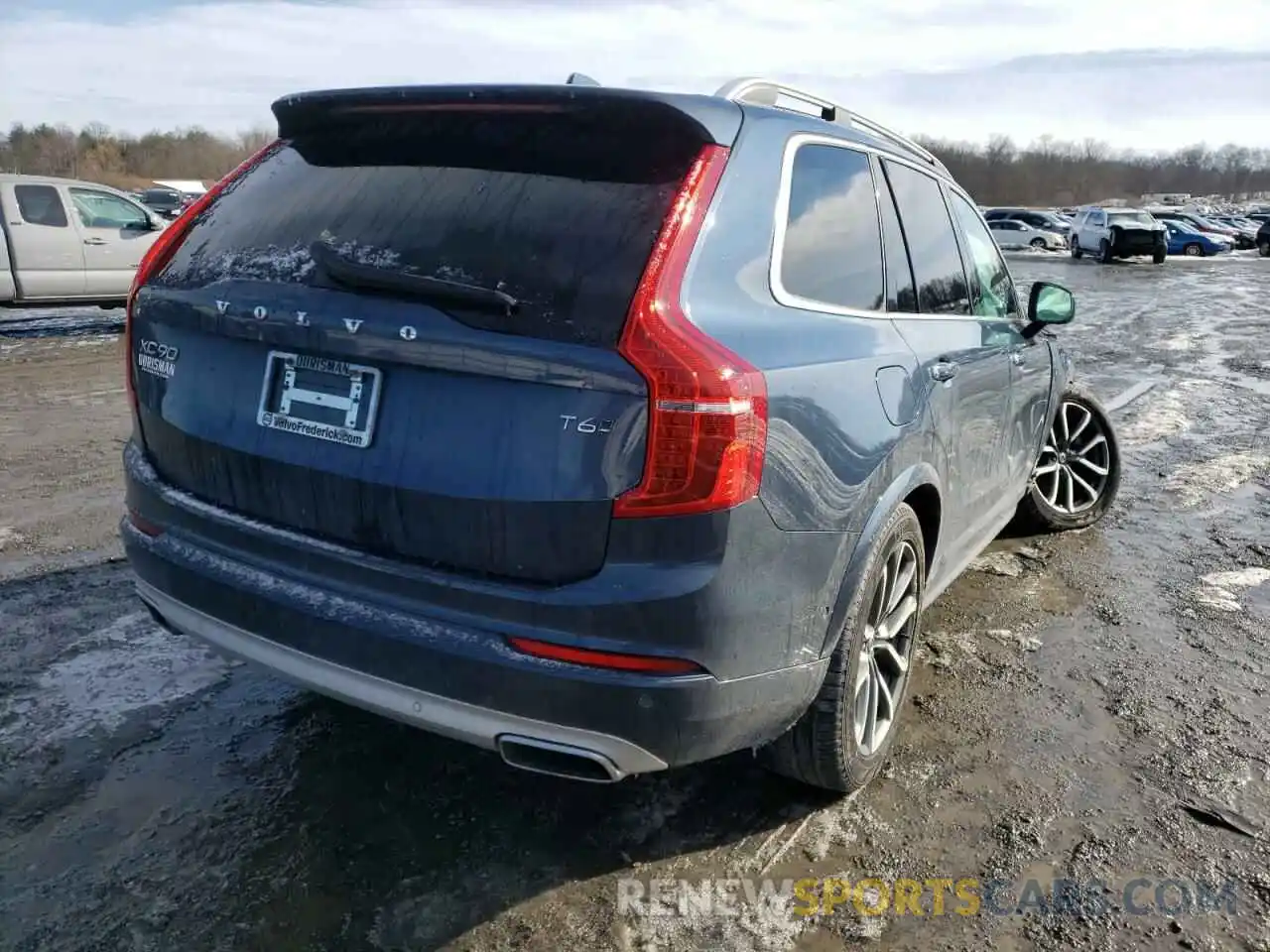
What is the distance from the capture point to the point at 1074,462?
535 cm

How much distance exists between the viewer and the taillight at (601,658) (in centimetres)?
207

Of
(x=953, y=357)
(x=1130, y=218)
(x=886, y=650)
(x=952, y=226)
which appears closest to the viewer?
(x=886, y=650)

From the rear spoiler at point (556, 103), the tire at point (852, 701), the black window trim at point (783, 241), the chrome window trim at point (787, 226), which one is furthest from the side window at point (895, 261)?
the rear spoiler at point (556, 103)

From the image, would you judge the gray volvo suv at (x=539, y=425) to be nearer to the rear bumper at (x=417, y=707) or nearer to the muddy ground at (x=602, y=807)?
the rear bumper at (x=417, y=707)

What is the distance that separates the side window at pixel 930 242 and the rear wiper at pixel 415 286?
164 centimetres

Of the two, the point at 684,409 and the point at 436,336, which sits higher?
the point at 436,336

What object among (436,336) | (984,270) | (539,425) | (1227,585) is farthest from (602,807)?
(1227,585)

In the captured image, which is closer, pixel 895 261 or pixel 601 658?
pixel 601 658

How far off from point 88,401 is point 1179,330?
1428 centimetres

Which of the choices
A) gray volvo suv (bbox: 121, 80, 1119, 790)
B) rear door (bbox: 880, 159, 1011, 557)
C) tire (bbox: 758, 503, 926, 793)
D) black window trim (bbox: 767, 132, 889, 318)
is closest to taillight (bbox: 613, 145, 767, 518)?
gray volvo suv (bbox: 121, 80, 1119, 790)

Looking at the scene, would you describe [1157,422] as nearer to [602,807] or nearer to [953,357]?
[953,357]

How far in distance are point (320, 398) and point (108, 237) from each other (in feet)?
39.7

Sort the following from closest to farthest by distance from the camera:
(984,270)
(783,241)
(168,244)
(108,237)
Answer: (783,241) < (168,244) < (984,270) < (108,237)

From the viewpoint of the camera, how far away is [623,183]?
2.24 m
